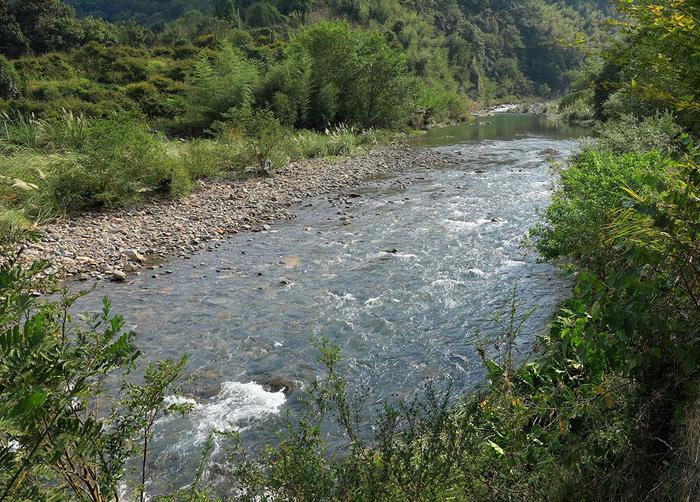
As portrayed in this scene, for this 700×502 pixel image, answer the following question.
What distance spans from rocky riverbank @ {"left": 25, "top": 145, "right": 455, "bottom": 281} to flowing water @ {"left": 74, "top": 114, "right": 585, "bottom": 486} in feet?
1.94

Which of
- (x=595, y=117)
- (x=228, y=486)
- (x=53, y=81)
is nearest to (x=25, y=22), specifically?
(x=53, y=81)

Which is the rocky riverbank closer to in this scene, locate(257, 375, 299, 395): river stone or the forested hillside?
the forested hillside

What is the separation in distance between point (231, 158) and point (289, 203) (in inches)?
144

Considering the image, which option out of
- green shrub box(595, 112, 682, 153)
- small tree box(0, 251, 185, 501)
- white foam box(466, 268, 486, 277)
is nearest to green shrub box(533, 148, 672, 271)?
white foam box(466, 268, 486, 277)

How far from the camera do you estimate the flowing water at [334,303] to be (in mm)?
5133

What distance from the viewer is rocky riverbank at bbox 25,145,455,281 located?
857 cm

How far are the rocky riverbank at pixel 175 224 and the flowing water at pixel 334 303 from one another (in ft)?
1.94

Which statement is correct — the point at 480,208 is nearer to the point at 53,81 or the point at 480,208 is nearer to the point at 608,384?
the point at 608,384

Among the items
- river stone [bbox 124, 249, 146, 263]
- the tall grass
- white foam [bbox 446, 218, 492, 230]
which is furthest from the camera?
white foam [bbox 446, 218, 492, 230]

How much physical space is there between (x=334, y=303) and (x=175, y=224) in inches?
203

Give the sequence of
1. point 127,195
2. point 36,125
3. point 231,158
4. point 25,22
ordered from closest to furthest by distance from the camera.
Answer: point 127,195, point 36,125, point 231,158, point 25,22

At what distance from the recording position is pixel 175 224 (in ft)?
34.6

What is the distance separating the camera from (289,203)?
1301cm

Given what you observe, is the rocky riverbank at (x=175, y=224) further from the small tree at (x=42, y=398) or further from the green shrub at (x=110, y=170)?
the small tree at (x=42, y=398)
